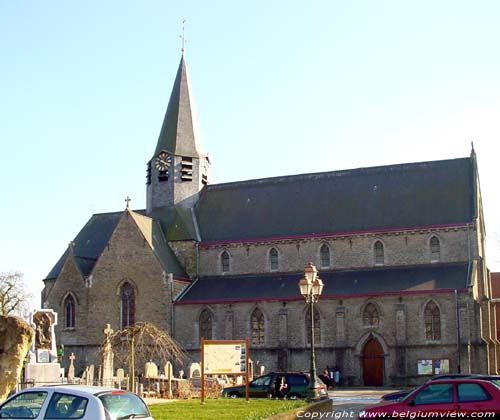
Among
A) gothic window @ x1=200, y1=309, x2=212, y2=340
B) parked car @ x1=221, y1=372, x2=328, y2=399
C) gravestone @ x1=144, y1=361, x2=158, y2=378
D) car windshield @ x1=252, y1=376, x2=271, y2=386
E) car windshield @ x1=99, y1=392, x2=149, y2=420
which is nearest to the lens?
car windshield @ x1=99, y1=392, x2=149, y2=420

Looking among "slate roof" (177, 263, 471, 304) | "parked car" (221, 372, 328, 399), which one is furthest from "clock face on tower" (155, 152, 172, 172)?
"parked car" (221, 372, 328, 399)

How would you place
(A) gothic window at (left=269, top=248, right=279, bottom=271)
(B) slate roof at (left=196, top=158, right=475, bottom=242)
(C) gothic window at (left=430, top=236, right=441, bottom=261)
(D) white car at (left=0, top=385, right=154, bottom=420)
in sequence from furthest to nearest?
1. (A) gothic window at (left=269, top=248, right=279, bottom=271)
2. (B) slate roof at (left=196, top=158, right=475, bottom=242)
3. (C) gothic window at (left=430, top=236, right=441, bottom=261)
4. (D) white car at (left=0, top=385, right=154, bottom=420)

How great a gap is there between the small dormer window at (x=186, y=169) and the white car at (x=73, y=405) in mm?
39802

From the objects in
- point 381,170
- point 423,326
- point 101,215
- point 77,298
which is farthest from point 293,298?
point 101,215

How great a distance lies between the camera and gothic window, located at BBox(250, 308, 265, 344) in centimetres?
4597

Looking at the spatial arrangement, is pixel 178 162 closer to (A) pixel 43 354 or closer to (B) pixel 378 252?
(B) pixel 378 252

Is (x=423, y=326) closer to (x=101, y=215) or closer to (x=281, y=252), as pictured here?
(x=281, y=252)

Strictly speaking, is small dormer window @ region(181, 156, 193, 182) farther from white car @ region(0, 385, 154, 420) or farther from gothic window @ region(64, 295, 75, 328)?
white car @ region(0, 385, 154, 420)

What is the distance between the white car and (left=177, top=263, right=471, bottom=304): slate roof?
1220 inches

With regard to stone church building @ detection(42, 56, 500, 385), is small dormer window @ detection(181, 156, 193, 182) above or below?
above

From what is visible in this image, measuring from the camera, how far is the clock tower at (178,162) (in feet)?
174

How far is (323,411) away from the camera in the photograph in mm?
24391

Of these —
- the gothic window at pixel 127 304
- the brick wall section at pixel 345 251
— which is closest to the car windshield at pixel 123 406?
the brick wall section at pixel 345 251

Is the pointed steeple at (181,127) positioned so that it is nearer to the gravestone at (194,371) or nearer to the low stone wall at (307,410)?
the gravestone at (194,371)
